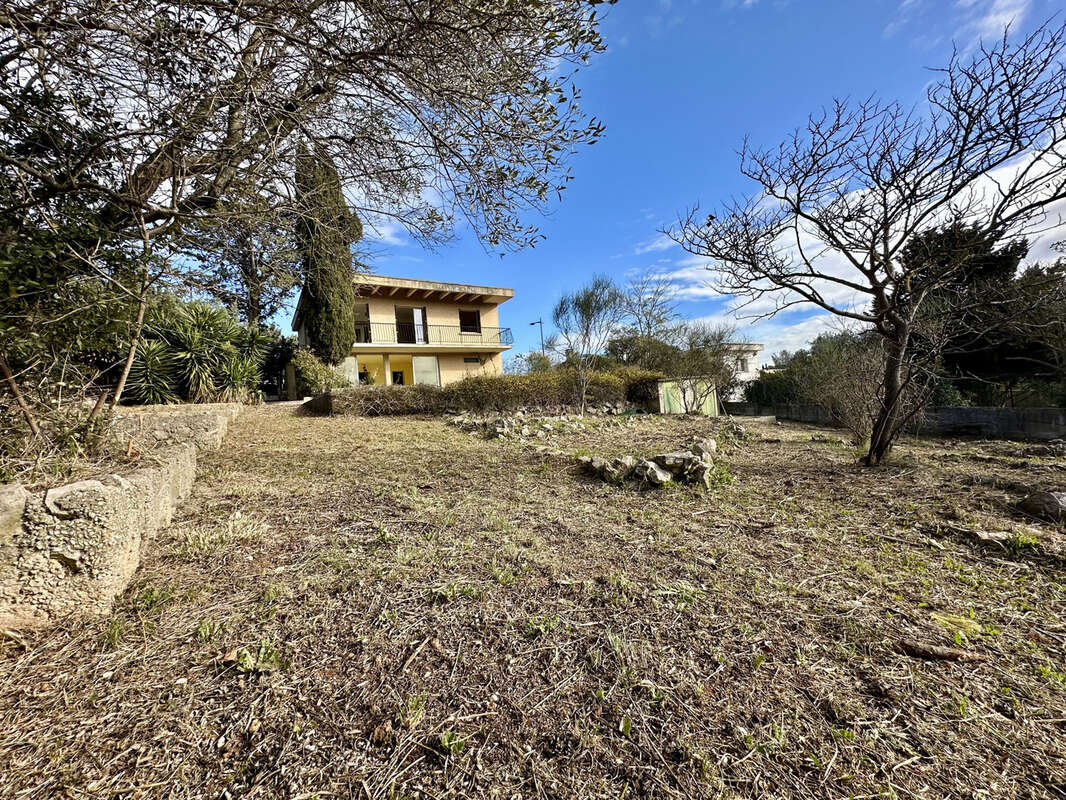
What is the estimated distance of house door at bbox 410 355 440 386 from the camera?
53.3ft

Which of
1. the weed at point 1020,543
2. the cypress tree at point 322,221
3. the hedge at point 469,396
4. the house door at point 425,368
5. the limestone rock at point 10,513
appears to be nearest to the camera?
the limestone rock at point 10,513

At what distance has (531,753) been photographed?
1.08 metres

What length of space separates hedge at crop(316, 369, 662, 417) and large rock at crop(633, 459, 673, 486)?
5.50 metres

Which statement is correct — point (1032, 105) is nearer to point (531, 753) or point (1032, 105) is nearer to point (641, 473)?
point (641, 473)

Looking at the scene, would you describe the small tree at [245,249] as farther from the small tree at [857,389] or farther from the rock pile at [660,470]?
the small tree at [857,389]

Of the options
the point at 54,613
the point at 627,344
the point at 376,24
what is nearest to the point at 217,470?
the point at 54,613

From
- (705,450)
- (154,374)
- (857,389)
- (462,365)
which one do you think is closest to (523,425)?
(705,450)

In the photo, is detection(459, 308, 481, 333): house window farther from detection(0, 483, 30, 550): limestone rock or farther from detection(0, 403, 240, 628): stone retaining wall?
detection(0, 483, 30, 550): limestone rock

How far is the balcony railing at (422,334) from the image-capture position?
1483 centimetres

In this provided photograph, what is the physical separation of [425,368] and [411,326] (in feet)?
5.89

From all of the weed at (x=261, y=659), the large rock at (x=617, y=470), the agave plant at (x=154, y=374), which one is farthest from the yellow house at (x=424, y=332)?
the weed at (x=261, y=659)

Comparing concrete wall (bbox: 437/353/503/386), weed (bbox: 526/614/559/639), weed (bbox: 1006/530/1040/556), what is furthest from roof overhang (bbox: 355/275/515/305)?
weed (bbox: 1006/530/1040/556)

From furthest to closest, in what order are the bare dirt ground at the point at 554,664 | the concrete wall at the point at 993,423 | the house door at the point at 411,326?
the house door at the point at 411,326, the concrete wall at the point at 993,423, the bare dirt ground at the point at 554,664

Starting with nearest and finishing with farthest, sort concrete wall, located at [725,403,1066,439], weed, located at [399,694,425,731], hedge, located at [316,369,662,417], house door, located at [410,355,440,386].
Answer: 1. weed, located at [399,694,425,731]
2. concrete wall, located at [725,403,1066,439]
3. hedge, located at [316,369,662,417]
4. house door, located at [410,355,440,386]
